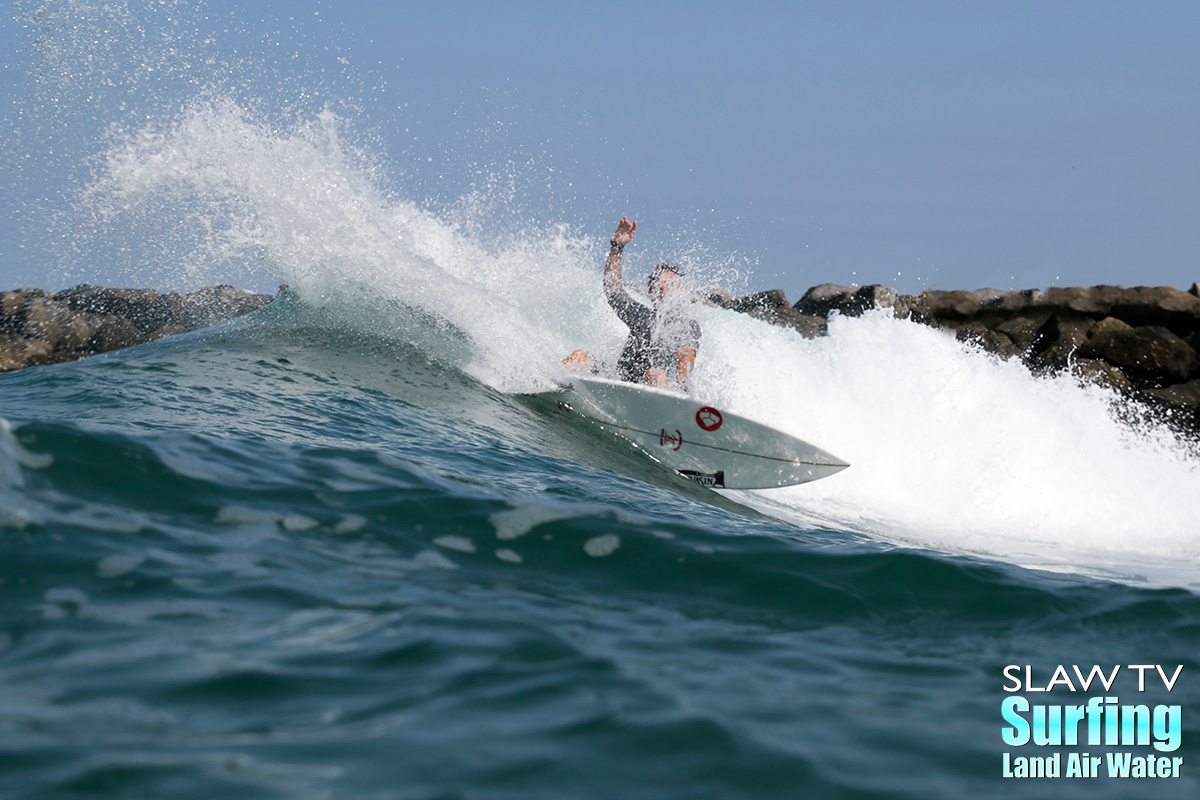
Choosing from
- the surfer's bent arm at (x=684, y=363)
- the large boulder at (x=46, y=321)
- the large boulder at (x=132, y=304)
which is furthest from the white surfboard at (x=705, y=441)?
the large boulder at (x=46, y=321)

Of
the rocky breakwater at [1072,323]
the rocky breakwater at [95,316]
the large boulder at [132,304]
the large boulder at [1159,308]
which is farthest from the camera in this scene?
the large boulder at [132,304]

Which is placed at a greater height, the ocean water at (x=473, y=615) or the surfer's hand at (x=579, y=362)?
the surfer's hand at (x=579, y=362)

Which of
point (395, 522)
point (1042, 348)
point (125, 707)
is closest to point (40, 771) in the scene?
point (125, 707)

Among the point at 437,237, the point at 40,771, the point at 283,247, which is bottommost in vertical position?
the point at 40,771

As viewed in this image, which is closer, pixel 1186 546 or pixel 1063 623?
pixel 1063 623

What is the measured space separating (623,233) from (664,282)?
2.75ft

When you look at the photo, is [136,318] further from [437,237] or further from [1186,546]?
[1186,546]

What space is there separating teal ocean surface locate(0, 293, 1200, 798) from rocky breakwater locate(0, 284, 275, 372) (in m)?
12.6

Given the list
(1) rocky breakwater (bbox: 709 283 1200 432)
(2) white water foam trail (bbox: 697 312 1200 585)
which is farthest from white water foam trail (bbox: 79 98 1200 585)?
(1) rocky breakwater (bbox: 709 283 1200 432)

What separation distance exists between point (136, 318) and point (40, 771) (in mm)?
18300

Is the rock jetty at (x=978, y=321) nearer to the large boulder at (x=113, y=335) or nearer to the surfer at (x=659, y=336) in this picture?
the large boulder at (x=113, y=335)

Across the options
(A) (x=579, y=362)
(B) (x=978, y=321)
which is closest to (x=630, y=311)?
(A) (x=579, y=362)

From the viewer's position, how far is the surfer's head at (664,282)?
9094mm

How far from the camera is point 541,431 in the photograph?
757cm
